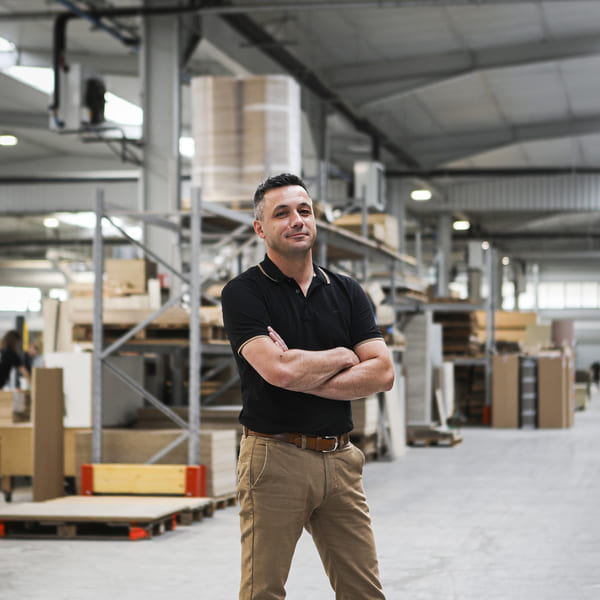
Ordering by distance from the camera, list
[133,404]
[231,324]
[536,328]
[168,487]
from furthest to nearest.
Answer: [536,328], [133,404], [168,487], [231,324]

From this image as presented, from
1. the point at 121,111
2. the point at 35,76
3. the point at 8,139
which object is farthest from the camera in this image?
the point at 8,139

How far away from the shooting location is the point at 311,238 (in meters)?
2.91

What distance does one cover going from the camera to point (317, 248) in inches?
421

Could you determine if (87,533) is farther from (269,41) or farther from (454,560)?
(269,41)

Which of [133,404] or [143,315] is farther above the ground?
[143,315]

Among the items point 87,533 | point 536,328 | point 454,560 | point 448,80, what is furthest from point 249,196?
A: point 536,328

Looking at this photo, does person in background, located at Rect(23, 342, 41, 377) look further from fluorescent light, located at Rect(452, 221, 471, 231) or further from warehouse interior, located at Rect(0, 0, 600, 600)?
fluorescent light, located at Rect(452, 221, 471, 231)

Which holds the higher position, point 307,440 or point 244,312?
point 244,312

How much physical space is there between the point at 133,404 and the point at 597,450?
7.20 meters

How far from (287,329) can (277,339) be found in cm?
6

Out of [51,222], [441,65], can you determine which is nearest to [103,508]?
[441,65]

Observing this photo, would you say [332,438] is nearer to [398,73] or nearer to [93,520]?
[93,520]

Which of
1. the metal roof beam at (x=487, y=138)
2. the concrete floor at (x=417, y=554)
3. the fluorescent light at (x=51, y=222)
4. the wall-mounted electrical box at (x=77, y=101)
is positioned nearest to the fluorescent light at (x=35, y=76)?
the wall-mounted electrical box at (x=77, y=101)

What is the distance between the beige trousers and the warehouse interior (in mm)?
2340
